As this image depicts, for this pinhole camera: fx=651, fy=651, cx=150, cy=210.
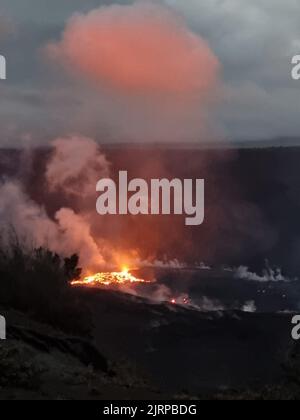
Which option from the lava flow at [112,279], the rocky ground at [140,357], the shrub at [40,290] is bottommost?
the rocky ground at [140,357]

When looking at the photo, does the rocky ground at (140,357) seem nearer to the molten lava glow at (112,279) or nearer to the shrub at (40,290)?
the shrub at (40,290)

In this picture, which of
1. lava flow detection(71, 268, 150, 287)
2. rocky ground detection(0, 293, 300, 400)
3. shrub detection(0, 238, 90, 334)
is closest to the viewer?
rocky ground detection(0, 293, 300, 400)

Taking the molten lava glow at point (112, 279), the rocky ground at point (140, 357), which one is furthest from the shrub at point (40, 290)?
the molten lava glow at point (112, 279)

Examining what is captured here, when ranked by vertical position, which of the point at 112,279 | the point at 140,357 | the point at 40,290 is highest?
the point at 112,279

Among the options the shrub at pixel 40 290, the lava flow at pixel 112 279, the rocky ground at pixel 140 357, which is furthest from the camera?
the lava flow at pixel 112 279

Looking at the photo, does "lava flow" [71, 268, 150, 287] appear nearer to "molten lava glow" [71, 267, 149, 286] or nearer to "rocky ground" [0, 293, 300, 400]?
"molten lava glow" [71, 267, 149, 286]

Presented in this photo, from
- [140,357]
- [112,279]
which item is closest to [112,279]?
[112,279]

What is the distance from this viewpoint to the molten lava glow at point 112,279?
1719cm

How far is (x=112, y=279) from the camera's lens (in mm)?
18359

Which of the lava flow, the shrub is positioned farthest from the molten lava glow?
the shrub

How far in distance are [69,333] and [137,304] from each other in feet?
13.6

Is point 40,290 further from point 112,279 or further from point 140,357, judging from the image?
point 112,279

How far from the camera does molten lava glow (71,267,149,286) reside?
1719 centimetres
